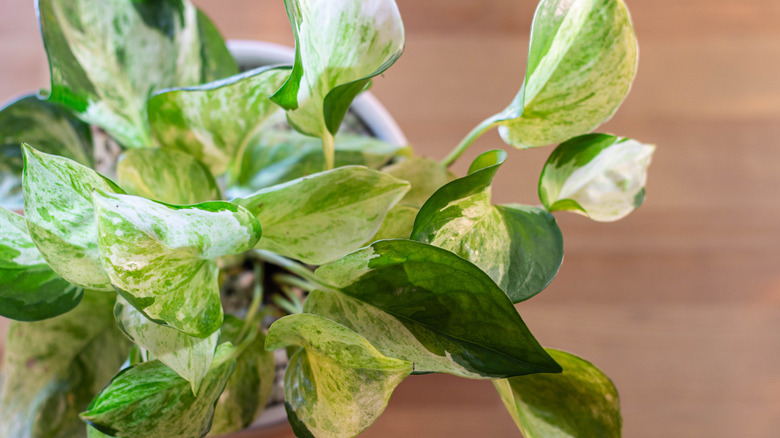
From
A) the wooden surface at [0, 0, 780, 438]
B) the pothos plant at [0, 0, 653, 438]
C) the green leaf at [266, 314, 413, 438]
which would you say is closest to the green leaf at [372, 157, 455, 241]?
the pothos plant at [0, 0, 653, 438]

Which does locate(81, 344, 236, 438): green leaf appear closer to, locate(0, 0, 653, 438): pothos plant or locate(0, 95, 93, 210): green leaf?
locate(0, 0, 653, 438): pothos plant

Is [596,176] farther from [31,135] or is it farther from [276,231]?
[31,135]

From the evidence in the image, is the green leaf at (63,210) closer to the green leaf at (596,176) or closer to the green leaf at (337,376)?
the green leaf at (337,376)

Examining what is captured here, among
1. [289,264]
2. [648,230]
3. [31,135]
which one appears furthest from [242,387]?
[648,230]

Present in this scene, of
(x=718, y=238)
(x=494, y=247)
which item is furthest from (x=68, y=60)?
(x=718, y=238)

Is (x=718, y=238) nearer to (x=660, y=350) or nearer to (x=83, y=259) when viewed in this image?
(x=660, y=350)

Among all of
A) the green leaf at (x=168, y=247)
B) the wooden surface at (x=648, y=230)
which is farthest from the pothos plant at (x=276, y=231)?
the wooden surface at (x=648, y=230)
